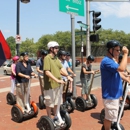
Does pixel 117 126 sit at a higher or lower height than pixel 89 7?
lower

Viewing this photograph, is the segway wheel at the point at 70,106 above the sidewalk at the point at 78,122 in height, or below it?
above

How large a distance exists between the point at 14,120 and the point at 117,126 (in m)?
2.74

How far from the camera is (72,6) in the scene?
7383mm

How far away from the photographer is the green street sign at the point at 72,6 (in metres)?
7.03

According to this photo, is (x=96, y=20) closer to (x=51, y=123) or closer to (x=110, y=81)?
(x=51, y=123)

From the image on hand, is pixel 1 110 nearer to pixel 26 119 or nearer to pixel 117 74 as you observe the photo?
pixel 26 119

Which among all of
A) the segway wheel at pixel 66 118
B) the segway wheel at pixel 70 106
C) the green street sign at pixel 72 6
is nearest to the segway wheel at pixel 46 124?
the segway wheel at pixel 66 118

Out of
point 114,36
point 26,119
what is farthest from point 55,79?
point 114,36

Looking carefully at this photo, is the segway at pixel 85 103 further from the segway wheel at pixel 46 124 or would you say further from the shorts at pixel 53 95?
the segway wheel at pixel 46 124

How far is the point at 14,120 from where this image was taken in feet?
17.5

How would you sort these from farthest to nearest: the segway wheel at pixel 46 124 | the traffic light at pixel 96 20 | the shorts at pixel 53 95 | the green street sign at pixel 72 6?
the traffic light at pixel 96 20, the green street sign at pixel 72 6, the shorts at pixel 53 95, the segway wheel at pixel 46 124

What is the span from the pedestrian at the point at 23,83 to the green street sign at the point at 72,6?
8.10ft

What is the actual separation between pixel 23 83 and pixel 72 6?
3437 millimetres

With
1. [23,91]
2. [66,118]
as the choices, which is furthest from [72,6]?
[66,118]
